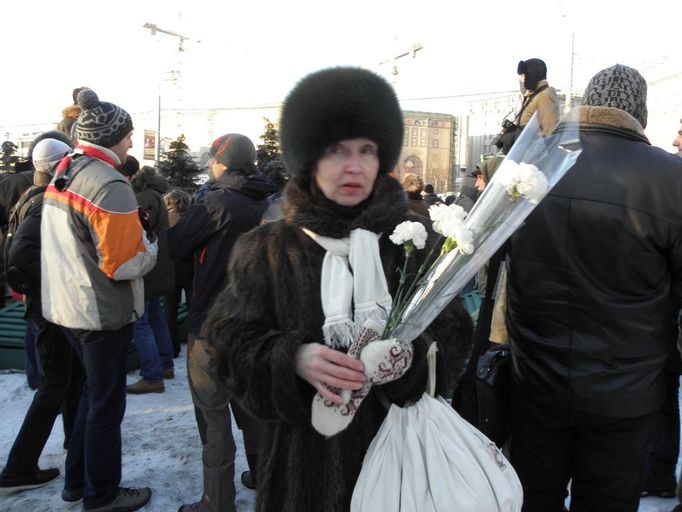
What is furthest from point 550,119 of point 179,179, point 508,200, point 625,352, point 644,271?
point 179,179

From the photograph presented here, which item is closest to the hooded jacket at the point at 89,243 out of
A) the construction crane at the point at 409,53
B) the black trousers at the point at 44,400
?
the black trousers at the point at 44,400

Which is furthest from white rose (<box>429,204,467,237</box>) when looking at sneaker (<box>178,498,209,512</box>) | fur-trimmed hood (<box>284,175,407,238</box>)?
sneaker (<box>178,498,209,512</box>)

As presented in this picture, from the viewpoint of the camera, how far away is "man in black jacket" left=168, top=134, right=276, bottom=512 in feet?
9.66

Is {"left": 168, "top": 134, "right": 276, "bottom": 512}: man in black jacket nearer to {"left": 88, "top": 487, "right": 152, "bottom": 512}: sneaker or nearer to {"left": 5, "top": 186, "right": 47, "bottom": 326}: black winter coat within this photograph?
{"left": 88, "top": 487, "right": 152, "bottom": 512}: sneaker

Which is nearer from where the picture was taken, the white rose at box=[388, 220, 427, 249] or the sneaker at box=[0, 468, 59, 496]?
the white rose at box=[388, 220, 427, 249]

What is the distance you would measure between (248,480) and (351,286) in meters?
2.33

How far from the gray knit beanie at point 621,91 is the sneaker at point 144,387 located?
4262 mm

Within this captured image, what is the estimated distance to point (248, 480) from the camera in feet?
11.3

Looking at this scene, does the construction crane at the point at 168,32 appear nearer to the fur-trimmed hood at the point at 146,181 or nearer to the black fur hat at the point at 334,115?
the fur-trimmed hood at the point at 146,181

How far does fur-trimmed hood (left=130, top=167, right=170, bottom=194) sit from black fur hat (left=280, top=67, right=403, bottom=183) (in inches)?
139

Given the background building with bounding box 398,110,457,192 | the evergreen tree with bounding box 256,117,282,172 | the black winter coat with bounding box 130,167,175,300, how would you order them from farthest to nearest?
the background building with bounding box 398,110,457,192
the evergreen tree with bounding box 256,117,282,172
the black winter coat with bounding box 130,167,175,300

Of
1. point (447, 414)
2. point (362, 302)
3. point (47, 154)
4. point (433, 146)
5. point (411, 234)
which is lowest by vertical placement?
point (447, 414)

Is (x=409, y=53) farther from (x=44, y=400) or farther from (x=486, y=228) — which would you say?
(x=486, y=228)

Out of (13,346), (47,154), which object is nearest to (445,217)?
(47,154)
